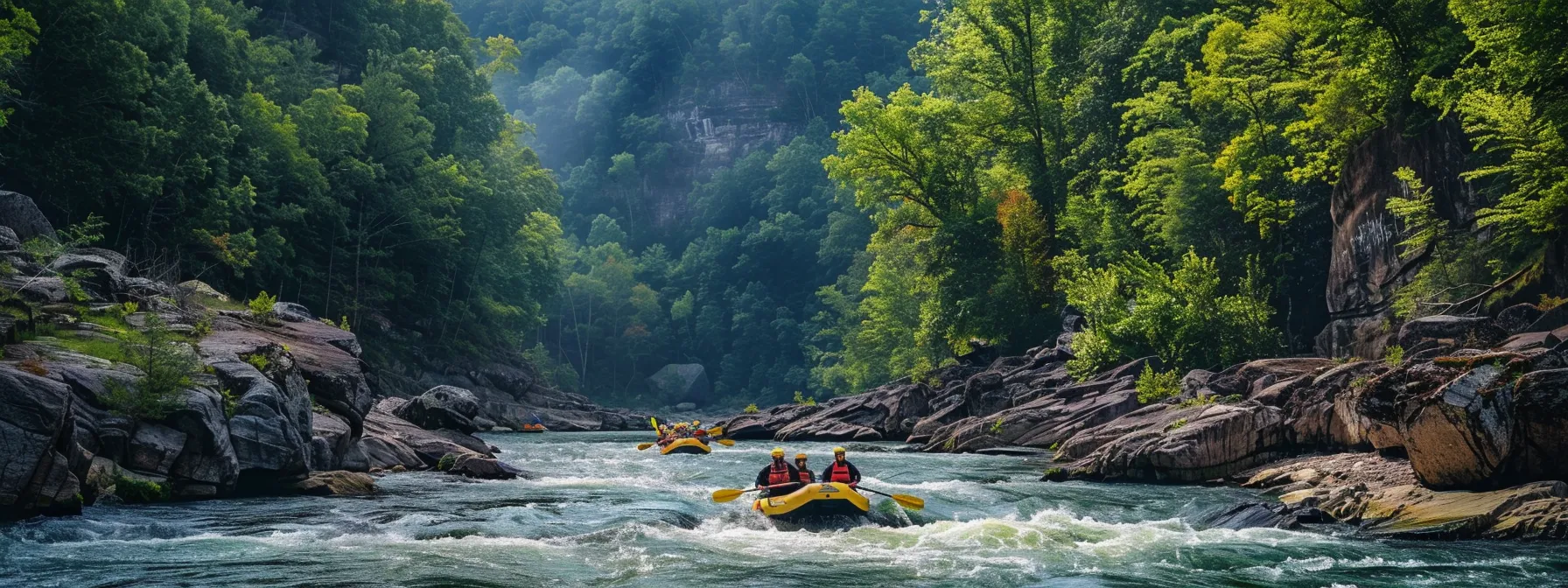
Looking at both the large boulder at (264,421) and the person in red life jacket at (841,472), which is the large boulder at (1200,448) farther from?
the large boulder at (264,421)

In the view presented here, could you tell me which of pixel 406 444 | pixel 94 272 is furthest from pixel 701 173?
pixel 94 272

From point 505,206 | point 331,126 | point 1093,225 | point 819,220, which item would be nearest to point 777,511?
point 1093,225

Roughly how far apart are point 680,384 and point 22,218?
243 ft

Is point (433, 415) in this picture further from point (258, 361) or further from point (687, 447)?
point (258, 361)

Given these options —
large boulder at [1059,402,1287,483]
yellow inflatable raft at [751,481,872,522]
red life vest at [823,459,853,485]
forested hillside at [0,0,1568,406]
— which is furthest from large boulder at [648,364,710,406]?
yellow inflatable raft at [751,481,872,522]

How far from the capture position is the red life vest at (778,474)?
1816 cm

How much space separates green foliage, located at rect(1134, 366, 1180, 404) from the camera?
89.4 ft

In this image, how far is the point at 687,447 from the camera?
31.3m

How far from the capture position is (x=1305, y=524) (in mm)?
15039

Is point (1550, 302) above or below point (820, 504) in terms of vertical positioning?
above

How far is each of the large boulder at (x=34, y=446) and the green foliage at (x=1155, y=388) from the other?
21381mm

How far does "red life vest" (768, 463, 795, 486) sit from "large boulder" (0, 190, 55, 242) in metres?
14.2

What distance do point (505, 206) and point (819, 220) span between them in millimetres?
49182

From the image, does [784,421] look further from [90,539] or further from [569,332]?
[569,332]
